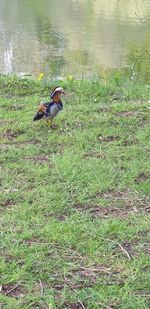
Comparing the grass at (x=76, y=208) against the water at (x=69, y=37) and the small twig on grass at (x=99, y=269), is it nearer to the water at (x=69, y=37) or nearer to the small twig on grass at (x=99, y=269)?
the small twig on grass at (x=99, y=269)

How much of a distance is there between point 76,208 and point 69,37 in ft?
27.5

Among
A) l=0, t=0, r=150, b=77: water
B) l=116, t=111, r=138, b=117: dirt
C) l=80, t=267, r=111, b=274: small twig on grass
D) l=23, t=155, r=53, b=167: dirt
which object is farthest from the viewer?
l=0, t=0, r=150, b=77: water

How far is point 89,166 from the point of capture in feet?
11.2

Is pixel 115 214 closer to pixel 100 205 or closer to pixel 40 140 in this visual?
pixel 100 205

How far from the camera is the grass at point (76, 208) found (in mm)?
2158

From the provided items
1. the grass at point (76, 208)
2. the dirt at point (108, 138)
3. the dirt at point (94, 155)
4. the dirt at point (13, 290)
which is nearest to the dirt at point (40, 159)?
the grass at point (76, 208)

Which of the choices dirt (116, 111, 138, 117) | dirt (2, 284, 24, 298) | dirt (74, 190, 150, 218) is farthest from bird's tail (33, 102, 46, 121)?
dirt (2, 284, 24, 298)

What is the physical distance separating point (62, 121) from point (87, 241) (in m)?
2.08

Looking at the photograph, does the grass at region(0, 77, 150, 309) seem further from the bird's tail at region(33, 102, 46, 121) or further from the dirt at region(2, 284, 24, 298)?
the bird's tail at region(33, 102, 46, 121)

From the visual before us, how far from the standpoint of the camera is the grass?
2.16m

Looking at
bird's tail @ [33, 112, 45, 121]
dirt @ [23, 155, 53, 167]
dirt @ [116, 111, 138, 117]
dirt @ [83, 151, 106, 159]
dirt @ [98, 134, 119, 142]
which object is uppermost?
bird's tail @ [33, 112, 45, 121]

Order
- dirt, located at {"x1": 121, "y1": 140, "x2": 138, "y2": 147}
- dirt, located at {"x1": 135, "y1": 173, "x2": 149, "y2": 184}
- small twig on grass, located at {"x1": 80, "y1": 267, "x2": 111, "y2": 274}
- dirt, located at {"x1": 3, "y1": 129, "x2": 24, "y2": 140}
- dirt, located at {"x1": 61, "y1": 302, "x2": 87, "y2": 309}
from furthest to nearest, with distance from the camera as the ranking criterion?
1. dirt, located at {"x1": 3, "y1": 129, "x2": 24, "y2": 140}
2. dirt, located at {"x1": 121, "y1": 140, "x2": 138, "y2": 147}
3. dirt, located at {"x1": 135, "y1": 173, "x2": 149, "y2": 184}
4. small twig on grass, located at {"x1": 80, "y1": 267, "x2": 111, "y2": 274}
5. dirt, located at {"x1": 61, "y1": 302, "x2": 87, "y2": 309}

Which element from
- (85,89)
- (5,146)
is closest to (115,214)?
(5,146)

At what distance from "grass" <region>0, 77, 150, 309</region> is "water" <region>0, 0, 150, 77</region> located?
333cm
